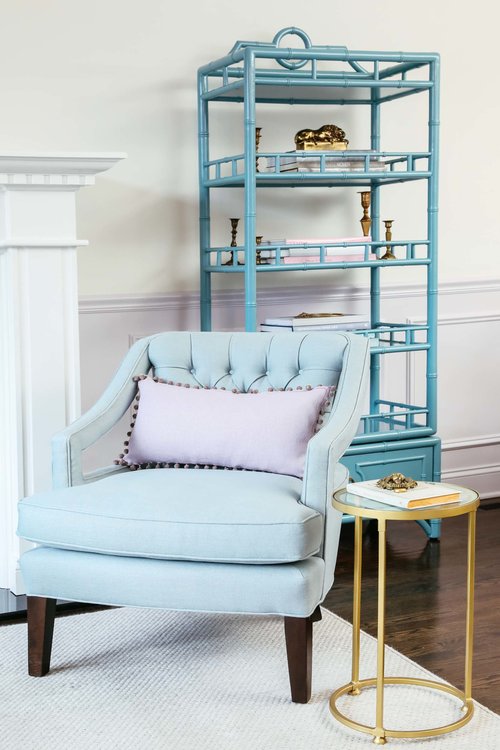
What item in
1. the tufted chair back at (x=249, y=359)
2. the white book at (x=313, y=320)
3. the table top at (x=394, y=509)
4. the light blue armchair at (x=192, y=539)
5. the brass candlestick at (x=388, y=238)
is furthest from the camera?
the brass candlestick at (x=388, y=238)

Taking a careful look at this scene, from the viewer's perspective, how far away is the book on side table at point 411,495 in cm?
215

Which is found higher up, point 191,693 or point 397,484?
point 397,484

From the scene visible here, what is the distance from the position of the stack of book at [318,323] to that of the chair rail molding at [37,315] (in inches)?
31.8

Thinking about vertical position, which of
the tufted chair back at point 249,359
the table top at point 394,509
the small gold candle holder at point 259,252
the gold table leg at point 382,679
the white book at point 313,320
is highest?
the small gold candle holder at point 259,252

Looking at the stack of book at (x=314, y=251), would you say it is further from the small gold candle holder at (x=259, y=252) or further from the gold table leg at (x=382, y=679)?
the gold table leg at (x=382, y=679)

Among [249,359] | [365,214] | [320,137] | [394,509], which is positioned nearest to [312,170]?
[320,137]

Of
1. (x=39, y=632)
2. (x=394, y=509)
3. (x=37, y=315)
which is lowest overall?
(x=39, y=632)

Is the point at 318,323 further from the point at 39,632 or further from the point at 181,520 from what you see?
the point at 39,632

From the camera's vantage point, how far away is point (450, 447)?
434 cm

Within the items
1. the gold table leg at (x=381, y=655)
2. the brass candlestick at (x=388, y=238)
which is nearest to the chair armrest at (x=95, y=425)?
the gold table leg at (x=381, y=655)

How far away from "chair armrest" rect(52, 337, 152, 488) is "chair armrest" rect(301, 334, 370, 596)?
61 cm

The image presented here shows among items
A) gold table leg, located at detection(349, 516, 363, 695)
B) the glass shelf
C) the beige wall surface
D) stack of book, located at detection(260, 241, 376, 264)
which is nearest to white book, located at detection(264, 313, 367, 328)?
stack of book, located at detection(260, 241, 376, 264)

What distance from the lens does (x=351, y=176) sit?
3.52 metres

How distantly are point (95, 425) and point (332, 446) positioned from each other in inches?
28.0
